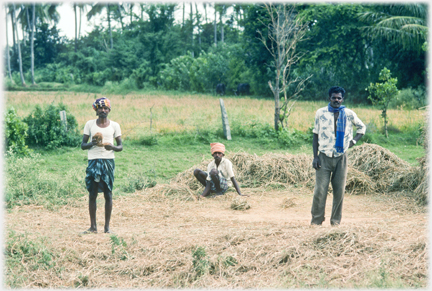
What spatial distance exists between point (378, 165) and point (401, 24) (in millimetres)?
15168

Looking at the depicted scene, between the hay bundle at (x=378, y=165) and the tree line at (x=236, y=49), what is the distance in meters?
4.48

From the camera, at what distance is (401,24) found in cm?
2042

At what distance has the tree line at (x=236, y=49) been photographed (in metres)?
22.4

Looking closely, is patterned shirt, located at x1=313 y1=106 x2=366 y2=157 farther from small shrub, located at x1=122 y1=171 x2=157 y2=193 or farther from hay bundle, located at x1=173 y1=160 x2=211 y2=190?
small shrub, located at x1=122 y1=171 x2=157 y2=193

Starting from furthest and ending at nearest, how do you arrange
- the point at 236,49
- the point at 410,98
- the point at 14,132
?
the point at 236,49 < the point at 410,98 < the point at 14,132

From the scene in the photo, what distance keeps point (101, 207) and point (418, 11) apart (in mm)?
20517

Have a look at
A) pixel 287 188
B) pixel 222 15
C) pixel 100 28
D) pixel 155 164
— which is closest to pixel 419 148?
pixel 287 188

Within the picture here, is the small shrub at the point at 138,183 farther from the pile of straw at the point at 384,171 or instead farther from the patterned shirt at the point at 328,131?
the patterned shirt at the point at 328,131

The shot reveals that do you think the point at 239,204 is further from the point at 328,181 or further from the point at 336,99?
the point at 336,99

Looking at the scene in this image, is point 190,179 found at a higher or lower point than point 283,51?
lower

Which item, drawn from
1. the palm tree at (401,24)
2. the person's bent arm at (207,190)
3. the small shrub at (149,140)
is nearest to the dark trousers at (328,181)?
the person's bent arm at (207,190)

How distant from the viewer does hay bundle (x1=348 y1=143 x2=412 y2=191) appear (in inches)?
295

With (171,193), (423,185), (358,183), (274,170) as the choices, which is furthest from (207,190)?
(423,185)

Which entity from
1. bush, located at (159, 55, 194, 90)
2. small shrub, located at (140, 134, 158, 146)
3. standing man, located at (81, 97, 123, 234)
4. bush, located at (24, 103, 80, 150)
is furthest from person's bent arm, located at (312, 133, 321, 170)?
bush, located at (159, 55, 194, 90)
